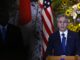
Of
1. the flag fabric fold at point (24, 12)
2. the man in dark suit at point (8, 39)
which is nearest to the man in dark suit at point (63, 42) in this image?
the flag fabric fold at point (24, 12)

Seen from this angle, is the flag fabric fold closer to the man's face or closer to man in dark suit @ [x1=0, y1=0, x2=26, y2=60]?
man in dark suit @ [x1=0, y1=0, x2=26, y2=60]

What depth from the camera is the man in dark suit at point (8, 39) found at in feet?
9.79

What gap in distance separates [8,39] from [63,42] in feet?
Answer: 6.23

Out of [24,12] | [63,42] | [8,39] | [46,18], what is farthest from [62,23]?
[8,39]

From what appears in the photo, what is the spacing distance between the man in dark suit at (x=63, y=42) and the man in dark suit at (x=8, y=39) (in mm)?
1692

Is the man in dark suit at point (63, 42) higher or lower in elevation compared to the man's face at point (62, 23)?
lower

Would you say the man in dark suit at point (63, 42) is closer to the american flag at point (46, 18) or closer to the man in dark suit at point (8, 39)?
the american flag at point (46, 18)

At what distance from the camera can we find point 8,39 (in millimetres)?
3135

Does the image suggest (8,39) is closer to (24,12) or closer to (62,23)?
(24,12)

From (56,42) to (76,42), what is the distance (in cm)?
31

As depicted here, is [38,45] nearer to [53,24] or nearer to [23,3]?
[53,24]

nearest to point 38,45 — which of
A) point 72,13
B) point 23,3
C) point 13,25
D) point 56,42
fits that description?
point 56,42

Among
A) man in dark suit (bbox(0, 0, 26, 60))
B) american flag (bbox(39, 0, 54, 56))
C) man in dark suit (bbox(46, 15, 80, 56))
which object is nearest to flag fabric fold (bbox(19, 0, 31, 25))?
man in dark suit (bbox(0, 0, 26, 60))

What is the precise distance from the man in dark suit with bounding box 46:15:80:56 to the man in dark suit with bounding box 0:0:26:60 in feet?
5.55
